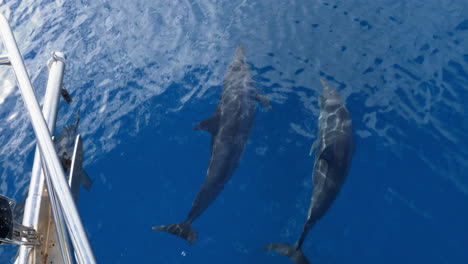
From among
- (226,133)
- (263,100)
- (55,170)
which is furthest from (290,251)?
(55,170)

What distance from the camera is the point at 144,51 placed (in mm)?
11516

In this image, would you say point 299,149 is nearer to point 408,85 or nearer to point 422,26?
point 408,85

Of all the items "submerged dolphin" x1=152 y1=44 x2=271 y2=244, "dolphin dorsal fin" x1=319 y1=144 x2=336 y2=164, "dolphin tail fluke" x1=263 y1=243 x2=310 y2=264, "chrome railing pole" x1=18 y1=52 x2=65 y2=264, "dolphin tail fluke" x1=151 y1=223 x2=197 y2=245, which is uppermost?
"chrome railing pole" x1=18 y1=52 x2=65 y2=264

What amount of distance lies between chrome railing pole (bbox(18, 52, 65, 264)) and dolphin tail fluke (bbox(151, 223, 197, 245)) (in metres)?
4.50

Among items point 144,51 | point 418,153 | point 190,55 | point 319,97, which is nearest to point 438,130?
point 418,153

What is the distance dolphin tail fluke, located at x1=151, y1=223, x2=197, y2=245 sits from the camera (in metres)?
7.50

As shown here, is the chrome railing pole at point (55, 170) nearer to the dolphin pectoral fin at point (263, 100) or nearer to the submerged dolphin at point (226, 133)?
the submerged dolphin at point (226, 133)

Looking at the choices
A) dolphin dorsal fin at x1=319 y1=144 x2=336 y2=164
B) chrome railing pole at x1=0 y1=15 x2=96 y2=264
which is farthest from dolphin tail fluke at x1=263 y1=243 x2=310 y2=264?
chrome railing pole at x1=0 y1=15 x2=96 y2=264

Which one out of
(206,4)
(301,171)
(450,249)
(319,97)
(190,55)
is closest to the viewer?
(450,249)

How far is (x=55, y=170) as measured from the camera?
230 centimetres

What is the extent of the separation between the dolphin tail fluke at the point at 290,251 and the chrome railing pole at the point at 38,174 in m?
5.02

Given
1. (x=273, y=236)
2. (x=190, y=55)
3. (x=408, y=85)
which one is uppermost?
(x=190, y=55)

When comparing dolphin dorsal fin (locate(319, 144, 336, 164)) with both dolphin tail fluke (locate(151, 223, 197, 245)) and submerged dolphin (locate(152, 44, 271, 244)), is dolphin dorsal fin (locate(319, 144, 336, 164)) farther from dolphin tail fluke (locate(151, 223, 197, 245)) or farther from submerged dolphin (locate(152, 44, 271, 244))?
dolphin tail fluke (locate(151, 223, 197, 245))

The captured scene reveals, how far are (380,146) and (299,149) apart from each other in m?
1.87
